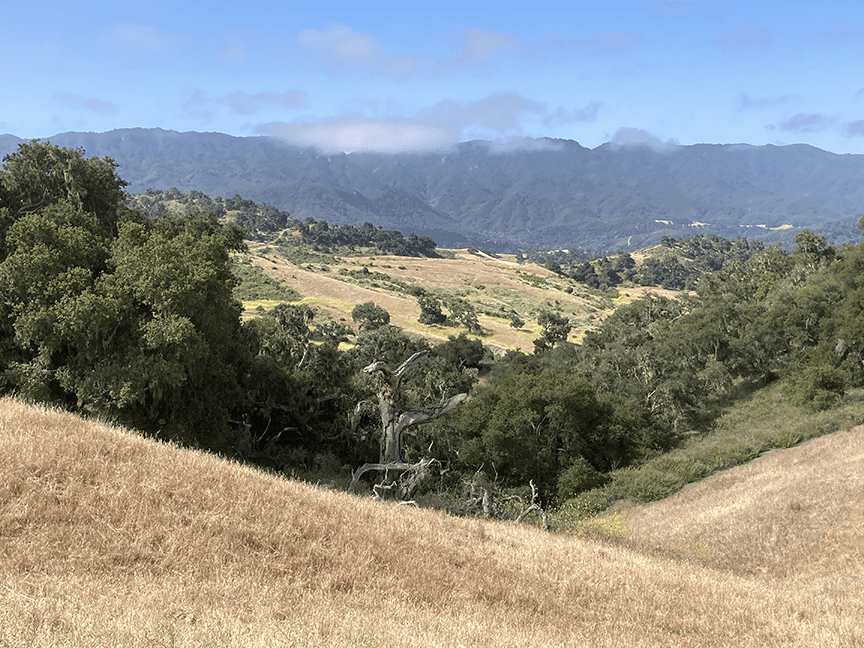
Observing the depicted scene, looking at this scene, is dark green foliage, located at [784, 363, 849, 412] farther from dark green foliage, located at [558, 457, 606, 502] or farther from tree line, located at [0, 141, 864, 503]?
dark green foliage, located at [558, 457, 606, 502]

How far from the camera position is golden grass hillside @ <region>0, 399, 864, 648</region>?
21.8ft

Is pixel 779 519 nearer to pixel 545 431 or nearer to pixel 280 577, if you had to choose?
pixel 545 431

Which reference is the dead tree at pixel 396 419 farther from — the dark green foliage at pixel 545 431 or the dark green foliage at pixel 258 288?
the dark green foliage at pixel 258 288

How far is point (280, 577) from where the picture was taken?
8.47 metres

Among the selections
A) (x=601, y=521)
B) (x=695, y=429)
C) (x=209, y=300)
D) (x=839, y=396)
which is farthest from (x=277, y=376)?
(x=839, y=396)

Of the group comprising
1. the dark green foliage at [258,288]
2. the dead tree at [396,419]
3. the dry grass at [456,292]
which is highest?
the dead tree at [396,419]

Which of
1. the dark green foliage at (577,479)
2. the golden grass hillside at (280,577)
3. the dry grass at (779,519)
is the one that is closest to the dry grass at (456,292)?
the dark green foliage at (577,479)

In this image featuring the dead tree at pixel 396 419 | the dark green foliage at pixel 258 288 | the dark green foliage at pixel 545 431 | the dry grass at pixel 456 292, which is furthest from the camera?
the dark green foliage at pixel 258 288

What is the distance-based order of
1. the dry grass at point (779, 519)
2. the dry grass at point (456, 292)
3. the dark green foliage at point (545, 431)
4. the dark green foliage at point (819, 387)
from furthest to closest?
the dry grass at point (456, 292)
the dark green foliage at point (819, 387)
the dark green foliage at point (545, 431)
the dry grass at point (779, 519)

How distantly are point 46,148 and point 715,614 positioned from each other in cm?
2796

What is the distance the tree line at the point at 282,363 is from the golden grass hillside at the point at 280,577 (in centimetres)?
738

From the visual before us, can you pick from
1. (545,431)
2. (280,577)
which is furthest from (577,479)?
(280,577)

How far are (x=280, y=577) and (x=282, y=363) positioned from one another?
24.0 meters

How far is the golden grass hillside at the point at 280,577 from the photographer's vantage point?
261 inches
